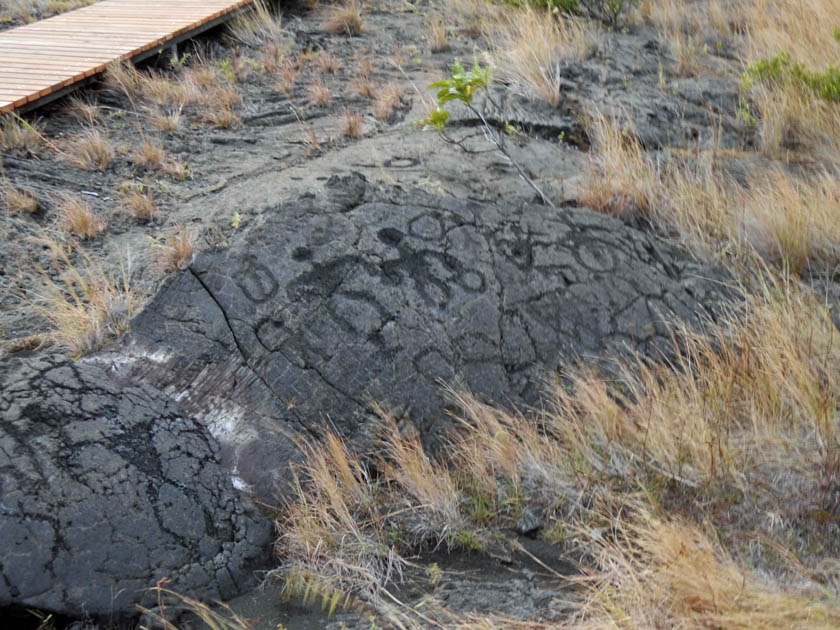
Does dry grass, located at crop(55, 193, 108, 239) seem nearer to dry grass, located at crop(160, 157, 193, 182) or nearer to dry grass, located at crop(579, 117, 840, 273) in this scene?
dry grass, located at crop(160, 157, 193, 182)

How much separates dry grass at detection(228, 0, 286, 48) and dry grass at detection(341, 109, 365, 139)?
184 centimetres

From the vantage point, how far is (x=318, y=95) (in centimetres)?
597

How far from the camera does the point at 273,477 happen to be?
3.28 m

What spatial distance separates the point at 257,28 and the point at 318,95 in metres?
1.61

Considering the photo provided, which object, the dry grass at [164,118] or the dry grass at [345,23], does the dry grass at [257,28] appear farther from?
the dry grass at [164,118]

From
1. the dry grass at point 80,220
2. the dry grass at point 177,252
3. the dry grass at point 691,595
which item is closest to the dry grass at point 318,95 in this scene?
the dry grass at point 80,220

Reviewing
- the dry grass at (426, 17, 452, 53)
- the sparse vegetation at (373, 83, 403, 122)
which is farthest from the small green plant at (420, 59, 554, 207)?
the dry grass at (426, 17, 452, 53)

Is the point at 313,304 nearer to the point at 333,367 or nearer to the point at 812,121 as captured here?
the point at 333,367

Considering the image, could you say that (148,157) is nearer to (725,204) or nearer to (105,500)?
(105,500)

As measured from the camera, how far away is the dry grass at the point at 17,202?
4.36 meters

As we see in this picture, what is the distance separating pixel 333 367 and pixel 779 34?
17.0 feet

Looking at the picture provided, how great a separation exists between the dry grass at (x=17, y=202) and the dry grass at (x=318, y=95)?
209 cm

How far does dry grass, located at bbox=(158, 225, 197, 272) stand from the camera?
3791 mm

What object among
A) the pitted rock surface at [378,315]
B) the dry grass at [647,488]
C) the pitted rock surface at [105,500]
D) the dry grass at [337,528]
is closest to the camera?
the dry grass at [647,488]
